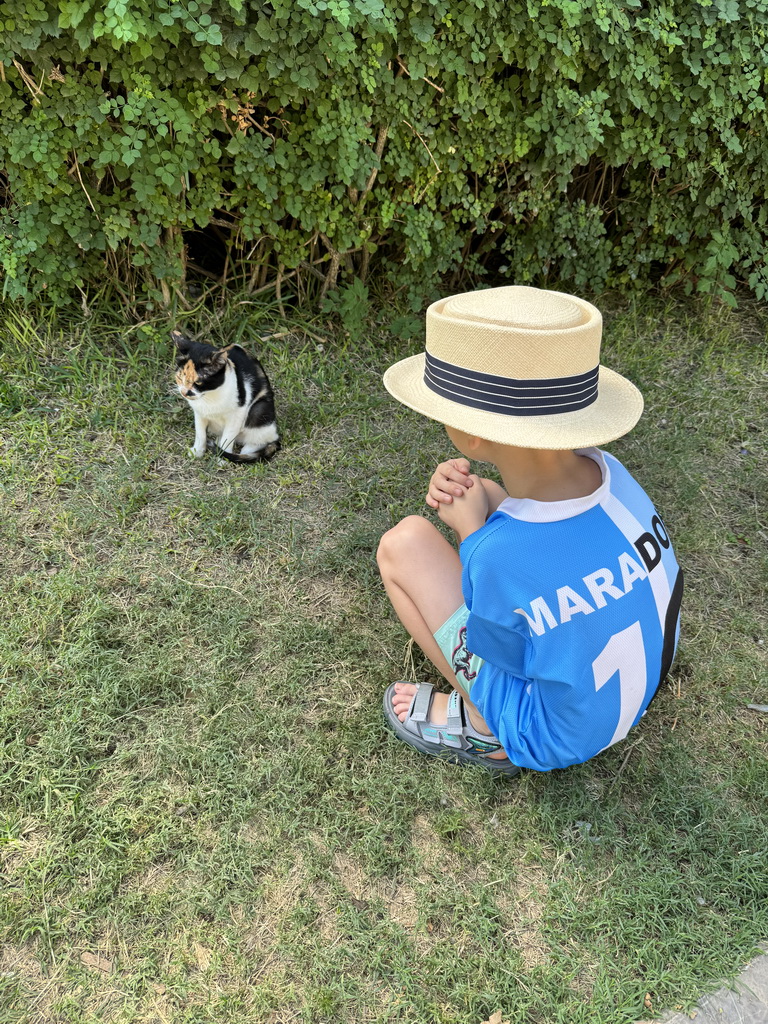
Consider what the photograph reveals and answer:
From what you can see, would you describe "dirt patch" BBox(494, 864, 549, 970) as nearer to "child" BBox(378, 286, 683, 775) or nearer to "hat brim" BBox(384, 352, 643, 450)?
"child" BBox(378, 286, 683, 775)

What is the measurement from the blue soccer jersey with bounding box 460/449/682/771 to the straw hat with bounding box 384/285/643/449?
0.18 metres

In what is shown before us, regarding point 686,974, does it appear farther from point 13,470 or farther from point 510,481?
point 13,470

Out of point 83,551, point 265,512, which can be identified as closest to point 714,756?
point 265,512

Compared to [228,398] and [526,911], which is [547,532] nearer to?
[526,911]

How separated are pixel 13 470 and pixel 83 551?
0.55m

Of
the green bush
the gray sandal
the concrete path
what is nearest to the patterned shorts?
the gray sandal

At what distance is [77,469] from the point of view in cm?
323

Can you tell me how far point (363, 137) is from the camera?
122 inches

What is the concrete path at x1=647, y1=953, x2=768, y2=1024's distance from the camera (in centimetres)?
186

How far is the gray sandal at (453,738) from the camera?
2328 mm

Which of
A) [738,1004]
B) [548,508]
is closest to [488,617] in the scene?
[548,508]

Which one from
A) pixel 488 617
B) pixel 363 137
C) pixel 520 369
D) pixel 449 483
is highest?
pixel 363 137

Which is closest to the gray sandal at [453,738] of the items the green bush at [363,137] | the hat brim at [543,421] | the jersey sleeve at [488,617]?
the jersey sleeve at [488,617]

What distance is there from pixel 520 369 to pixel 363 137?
1.82 metres
